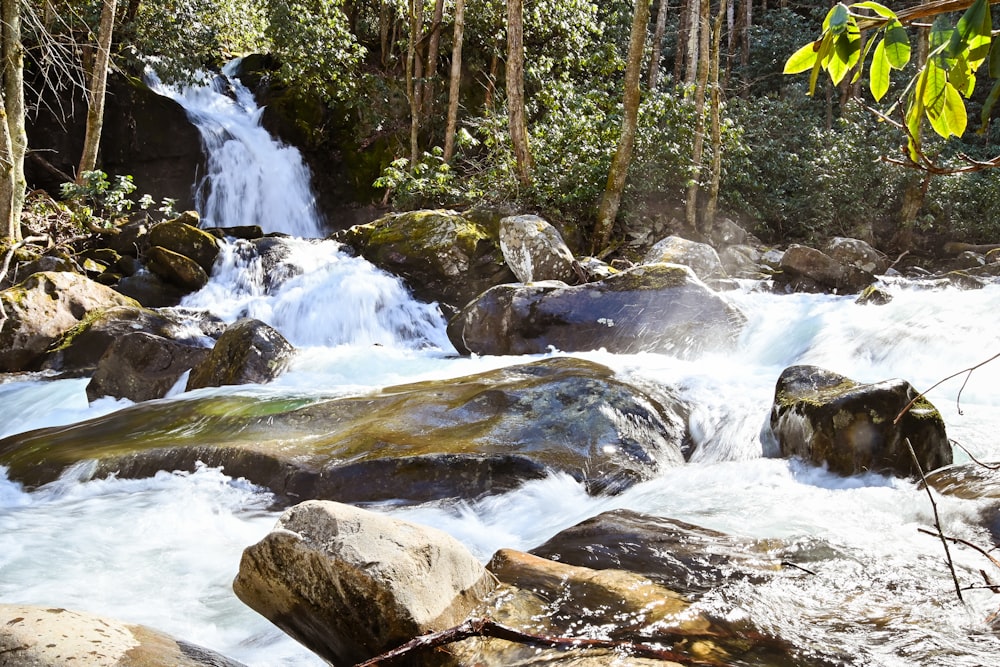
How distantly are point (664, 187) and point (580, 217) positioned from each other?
2022mm

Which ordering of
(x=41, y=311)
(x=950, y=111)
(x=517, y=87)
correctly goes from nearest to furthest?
(x=950, y=111), (x=41, y=311), (x=517, y=87)

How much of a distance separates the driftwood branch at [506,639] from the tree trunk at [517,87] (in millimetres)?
11157

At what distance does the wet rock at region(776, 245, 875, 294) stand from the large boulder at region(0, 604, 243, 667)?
426 inches

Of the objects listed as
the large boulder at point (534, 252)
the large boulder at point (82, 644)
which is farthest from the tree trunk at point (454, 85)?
the large boulder at point (82, 644)

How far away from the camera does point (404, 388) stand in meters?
6.82

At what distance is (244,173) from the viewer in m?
16.7

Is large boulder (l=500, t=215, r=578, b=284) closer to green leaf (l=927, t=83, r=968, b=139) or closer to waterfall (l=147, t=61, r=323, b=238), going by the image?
waterfall (l=147, t=61, r=323, b=238)

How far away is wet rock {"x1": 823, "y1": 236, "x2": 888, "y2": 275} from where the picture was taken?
12.4 meters

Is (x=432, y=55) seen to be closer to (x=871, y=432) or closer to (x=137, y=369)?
(x=137, y=369)

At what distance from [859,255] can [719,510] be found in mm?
10319

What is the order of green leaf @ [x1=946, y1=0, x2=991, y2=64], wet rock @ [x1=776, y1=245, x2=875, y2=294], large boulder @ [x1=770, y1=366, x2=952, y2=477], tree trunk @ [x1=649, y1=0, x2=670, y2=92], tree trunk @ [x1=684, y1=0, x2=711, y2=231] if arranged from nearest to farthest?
green leaf @ [x1=946, y1=0, x2=991, y2=64] < large boulder @ [x1=770, y1=366, x2=952, y2=477] < wet rock @ [x1=776, y1=245, x2=875, y2=294] < tree trunk @ [x1=684, y1=0, x2=711, y2=231] < tree trunk @ [x1=649, y1=0, x2=670, y2=92]

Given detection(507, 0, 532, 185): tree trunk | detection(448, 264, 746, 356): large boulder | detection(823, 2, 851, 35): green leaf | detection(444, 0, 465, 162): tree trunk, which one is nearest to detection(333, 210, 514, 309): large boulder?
detection(507, 0, 532, 185): tree trunk

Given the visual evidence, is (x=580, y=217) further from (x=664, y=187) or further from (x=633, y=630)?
(x=633, y=630)

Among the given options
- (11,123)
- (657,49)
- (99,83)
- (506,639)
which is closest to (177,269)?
(11,123)
